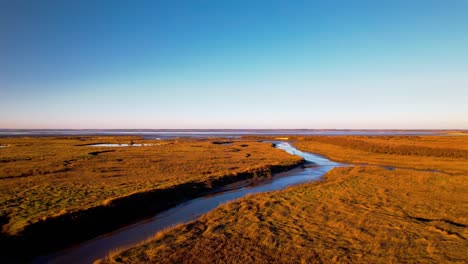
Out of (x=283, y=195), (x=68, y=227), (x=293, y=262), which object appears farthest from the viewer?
(x=283, y=195)

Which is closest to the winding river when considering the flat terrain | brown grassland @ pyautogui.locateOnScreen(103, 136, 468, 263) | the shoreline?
the shoreline

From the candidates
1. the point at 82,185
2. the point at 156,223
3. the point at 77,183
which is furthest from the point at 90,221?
the point at 77,183

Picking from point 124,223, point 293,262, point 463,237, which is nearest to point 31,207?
point 124,223

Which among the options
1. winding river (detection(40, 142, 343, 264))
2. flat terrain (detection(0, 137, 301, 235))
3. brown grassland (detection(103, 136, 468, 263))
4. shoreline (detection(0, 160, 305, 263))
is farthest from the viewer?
flat terrain (detection(0, 137, 301, 235))

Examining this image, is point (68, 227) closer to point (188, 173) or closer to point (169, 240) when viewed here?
point (169, 240)

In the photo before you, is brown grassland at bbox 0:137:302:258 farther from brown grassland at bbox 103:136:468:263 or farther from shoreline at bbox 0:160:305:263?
brown grassland at bbox 103:136:468:263

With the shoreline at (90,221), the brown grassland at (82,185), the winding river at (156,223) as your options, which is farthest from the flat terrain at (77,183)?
the winding river at (156,223)

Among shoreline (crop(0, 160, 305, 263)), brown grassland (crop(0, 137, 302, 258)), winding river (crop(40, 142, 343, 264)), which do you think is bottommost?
winding river (crop(40, 142, 343, 264))

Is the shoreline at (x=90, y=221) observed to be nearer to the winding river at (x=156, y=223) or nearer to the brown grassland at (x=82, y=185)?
the brown grassland at (x=82, y=185)
